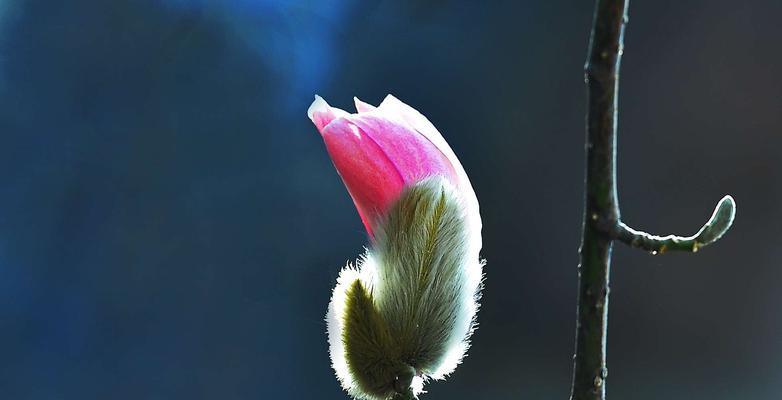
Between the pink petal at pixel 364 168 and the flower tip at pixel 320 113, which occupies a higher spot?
the flower tip at pixel 320 113

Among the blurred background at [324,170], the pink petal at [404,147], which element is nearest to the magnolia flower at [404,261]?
the pink petal at [404,147]

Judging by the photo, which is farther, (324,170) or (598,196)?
(324,170)

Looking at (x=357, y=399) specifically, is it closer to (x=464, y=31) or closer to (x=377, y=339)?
(x=377, y=339)

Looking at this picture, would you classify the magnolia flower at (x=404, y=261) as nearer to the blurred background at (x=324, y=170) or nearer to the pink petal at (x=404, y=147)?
the pink petal at (x=404, y=147)

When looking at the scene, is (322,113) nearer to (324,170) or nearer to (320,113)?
(320,113)

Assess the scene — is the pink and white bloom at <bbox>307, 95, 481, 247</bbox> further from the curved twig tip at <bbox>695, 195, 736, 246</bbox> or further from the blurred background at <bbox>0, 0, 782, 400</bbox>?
the blurred background at <bbox>0, 0, 782, 400</bbox>

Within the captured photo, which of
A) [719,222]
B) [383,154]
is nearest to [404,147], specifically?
[383,154]
